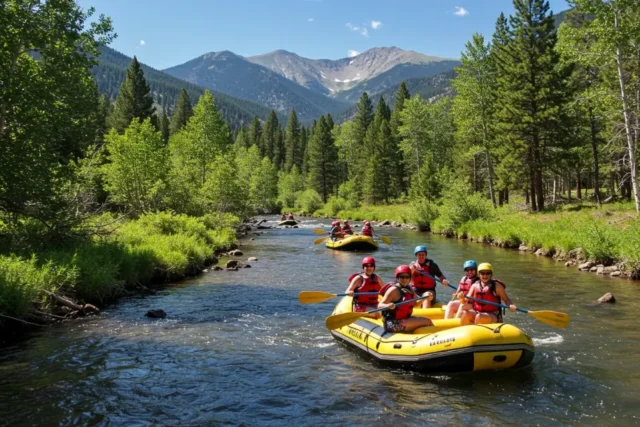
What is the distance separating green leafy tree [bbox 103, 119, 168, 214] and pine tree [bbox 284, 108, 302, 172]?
63.3 metres

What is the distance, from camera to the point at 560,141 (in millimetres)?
31422

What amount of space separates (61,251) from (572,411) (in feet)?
43.3

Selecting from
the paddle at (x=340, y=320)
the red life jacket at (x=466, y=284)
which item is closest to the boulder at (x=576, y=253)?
the red life jacket at (x=466, y=284)

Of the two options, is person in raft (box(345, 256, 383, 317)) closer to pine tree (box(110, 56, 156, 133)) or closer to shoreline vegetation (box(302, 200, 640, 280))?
shoreline vegetation (box(302, 200, 640, 280))

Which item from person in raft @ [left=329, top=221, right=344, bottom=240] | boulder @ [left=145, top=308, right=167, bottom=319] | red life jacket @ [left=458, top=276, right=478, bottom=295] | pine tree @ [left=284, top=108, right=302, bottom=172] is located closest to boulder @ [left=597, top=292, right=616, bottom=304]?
red life jacket @ [left=458, top=276, right=478, bottom=295]

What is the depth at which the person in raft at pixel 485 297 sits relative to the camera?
9367 mm

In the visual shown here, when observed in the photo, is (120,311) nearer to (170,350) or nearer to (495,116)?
(170,350)

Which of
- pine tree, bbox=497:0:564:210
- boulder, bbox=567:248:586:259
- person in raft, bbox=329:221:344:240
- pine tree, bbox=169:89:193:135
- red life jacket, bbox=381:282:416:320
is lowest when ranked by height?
boulder, bbox=567:248:586:259

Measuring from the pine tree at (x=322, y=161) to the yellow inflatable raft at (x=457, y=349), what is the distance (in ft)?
221

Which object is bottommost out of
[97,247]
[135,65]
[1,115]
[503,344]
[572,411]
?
[572,411]

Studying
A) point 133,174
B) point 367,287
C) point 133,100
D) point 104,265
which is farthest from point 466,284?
point 133,100

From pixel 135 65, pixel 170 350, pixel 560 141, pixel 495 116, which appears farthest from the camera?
pixel 135 65

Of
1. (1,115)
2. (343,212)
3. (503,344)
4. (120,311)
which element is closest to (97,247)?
(120,311)

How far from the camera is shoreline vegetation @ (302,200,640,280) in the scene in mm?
17844
